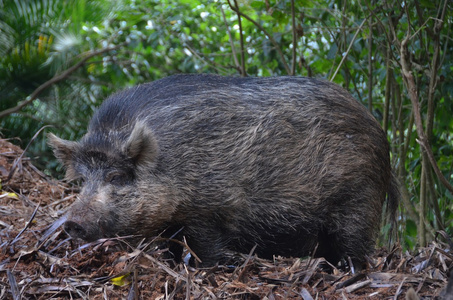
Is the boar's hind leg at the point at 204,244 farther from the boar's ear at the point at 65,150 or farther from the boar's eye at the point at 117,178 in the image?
the boar's ear at the point at 65,150

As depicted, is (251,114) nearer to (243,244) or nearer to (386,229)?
(243,244)

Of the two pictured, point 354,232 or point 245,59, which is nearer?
point 354,232

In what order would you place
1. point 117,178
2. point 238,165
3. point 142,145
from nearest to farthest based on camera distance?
point 142,145 → point 117,178 → point 238,165

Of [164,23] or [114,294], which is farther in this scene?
[164,23]

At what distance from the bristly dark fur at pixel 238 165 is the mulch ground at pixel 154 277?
39cm

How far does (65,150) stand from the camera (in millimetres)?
4383

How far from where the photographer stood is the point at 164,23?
25.7 ft

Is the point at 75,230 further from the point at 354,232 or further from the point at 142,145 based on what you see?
the point at 354,232

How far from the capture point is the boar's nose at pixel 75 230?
3627 mm

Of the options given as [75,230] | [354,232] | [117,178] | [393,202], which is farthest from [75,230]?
[393,202]

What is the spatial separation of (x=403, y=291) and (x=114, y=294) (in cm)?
148

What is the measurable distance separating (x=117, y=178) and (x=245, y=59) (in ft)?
15.0

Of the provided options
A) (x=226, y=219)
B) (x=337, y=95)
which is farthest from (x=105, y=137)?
(x=337, y=95)

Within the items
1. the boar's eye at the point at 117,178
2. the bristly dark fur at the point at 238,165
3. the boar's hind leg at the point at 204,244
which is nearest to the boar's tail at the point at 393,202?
the bristly dark fur at the point at 238,165
